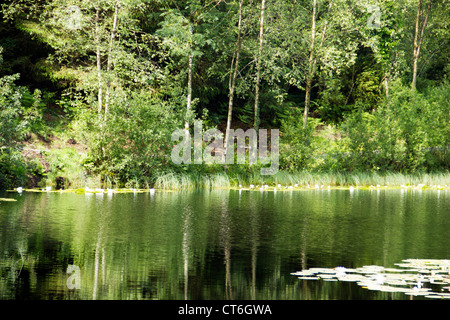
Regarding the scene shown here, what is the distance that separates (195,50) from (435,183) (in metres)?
11.7

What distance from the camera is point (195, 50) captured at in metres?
26.2

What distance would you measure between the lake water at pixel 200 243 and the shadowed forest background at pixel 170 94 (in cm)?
317

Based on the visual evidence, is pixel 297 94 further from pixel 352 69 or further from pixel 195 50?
pixel 195 50

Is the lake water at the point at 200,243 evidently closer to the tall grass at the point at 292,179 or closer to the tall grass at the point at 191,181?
the tall grass at the point at 191,181

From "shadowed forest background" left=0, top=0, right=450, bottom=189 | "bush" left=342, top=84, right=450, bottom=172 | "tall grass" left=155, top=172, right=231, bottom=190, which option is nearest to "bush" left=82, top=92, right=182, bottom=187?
"shadowed forest background" left=0, top=0, right=450, bottom=189

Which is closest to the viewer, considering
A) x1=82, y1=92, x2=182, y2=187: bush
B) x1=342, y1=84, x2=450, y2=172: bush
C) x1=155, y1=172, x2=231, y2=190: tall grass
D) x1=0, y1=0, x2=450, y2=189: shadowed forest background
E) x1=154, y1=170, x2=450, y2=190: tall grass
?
x1=82, y1=92, x2=182, y2=187: bush

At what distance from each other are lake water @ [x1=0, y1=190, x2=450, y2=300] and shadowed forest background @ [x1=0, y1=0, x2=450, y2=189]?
317 centimetres

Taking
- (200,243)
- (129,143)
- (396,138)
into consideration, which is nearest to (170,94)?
(129,143)

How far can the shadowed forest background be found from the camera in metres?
21.0

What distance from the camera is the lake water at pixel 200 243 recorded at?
7.22 metres

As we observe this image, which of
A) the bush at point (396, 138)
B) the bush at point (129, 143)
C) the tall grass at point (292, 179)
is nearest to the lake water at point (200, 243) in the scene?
the bush at point (129, 143)

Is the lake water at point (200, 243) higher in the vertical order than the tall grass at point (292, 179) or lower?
lower

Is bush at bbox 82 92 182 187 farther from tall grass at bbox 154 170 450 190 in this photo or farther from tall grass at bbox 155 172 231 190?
tall grass at bbox 154 170 450 190

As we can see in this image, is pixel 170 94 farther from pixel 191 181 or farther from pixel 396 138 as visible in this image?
pixel 396 138
